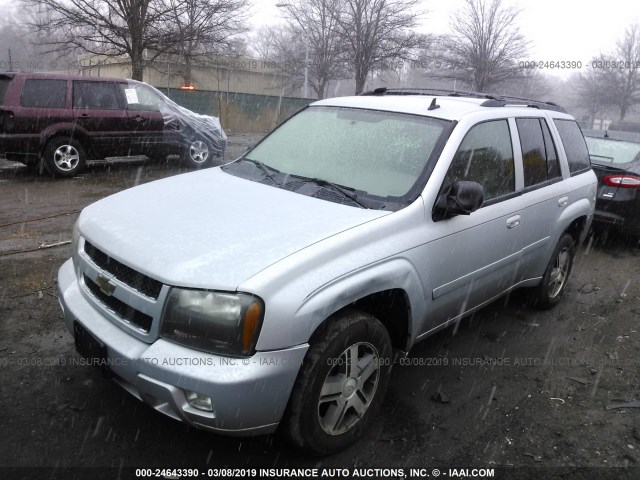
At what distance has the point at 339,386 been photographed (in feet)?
8.71

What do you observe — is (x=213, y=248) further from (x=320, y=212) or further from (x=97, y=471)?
(x=97, y=471)

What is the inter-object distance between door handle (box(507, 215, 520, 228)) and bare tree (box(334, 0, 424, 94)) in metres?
18.8

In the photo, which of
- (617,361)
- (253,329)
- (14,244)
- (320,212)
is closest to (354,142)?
(320,212)

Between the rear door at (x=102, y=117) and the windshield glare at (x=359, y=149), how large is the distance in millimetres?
7034

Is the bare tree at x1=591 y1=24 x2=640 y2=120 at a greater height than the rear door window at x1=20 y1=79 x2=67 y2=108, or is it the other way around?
the bare tree at x1=591 y1=24 x2=640 y2=120

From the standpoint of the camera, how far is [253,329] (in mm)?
2252

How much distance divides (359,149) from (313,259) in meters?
1.26

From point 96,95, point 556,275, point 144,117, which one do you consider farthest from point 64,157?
point 556,275

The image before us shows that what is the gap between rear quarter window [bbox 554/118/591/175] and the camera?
465 centimetres

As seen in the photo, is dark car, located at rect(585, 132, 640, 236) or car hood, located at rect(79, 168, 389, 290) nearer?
car hood, located at rect(79, 168, 389, 290)

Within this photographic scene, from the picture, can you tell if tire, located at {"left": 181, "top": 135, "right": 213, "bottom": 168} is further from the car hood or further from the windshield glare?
the car hood

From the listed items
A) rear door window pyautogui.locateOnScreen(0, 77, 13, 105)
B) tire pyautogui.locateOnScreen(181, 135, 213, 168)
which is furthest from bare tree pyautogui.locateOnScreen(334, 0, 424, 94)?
rear door window pyautogui.locateOnScreen(0, 77, 13, 105)

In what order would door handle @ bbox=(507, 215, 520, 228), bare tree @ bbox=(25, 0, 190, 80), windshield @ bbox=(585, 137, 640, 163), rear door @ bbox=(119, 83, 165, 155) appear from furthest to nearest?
bare tree @ bbox=(25, 0, 190, 80), rear door @ bbox=(119, 83, 165, 155), windshield @ bbox=(585, 137, 640, 163), door handle @ bbox=(507, 215, 520, 228)

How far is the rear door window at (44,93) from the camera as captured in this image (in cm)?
910
